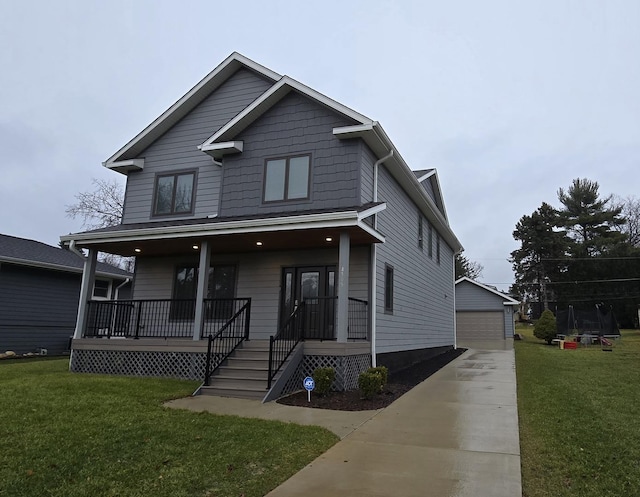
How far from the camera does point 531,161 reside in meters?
52.9

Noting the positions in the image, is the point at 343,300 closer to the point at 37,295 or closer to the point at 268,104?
the point at 268,104

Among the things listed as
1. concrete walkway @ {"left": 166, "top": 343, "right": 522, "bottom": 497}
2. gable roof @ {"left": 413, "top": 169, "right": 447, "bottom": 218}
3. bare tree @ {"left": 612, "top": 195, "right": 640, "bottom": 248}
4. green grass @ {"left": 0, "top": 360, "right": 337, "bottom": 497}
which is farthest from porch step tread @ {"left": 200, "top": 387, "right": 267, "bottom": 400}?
bare tree @ {"left": 612, "top": 195, "right": 640, "bottom": 248}

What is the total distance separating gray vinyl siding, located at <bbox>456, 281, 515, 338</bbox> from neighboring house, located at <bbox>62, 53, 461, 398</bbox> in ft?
60.1

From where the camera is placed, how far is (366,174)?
10875 mm

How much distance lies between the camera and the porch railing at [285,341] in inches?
333

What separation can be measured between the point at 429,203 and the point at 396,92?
14.0m

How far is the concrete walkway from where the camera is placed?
158 inches

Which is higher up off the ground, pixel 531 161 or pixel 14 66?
pixel 531 161

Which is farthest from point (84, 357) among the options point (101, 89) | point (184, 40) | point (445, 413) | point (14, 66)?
point (101, 89)

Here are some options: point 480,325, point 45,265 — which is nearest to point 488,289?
point 480,325

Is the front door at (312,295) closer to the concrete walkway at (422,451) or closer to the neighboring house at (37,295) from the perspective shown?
the concrete walkway at (422,451)

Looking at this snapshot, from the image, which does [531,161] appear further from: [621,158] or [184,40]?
[184,40]

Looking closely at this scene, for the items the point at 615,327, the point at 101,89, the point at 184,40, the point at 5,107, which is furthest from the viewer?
the point at 5,107

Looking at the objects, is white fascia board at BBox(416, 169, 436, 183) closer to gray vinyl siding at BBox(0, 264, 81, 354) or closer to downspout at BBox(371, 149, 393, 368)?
downspout at BBox(371, 149, 393, 368)
